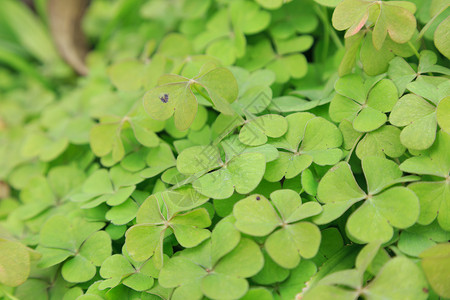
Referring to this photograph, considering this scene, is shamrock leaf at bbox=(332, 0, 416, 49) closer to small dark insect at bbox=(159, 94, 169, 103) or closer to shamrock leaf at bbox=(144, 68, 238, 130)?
shamrock leaf at bbox=(144, 68, 238, 130)

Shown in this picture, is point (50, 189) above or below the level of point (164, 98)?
below

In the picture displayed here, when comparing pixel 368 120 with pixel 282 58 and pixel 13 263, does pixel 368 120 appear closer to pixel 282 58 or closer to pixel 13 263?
pixel 282 58

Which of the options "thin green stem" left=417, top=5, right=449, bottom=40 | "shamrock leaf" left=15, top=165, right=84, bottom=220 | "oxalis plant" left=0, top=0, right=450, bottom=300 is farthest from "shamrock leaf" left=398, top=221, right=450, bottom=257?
"shamrock leaf" left=15, top=165, right=84, bottom=220

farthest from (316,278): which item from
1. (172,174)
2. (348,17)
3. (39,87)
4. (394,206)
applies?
(39,87)

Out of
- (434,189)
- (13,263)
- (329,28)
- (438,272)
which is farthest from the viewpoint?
(329,28)

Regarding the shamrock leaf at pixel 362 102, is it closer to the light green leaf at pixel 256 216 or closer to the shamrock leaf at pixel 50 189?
the light green leaf at pixel 256 216

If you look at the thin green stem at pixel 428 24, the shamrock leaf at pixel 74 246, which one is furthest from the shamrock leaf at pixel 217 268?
the thin green stem at pixel 428 24

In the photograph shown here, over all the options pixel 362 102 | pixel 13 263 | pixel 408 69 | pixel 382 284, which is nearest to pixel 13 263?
pixel 13 263
